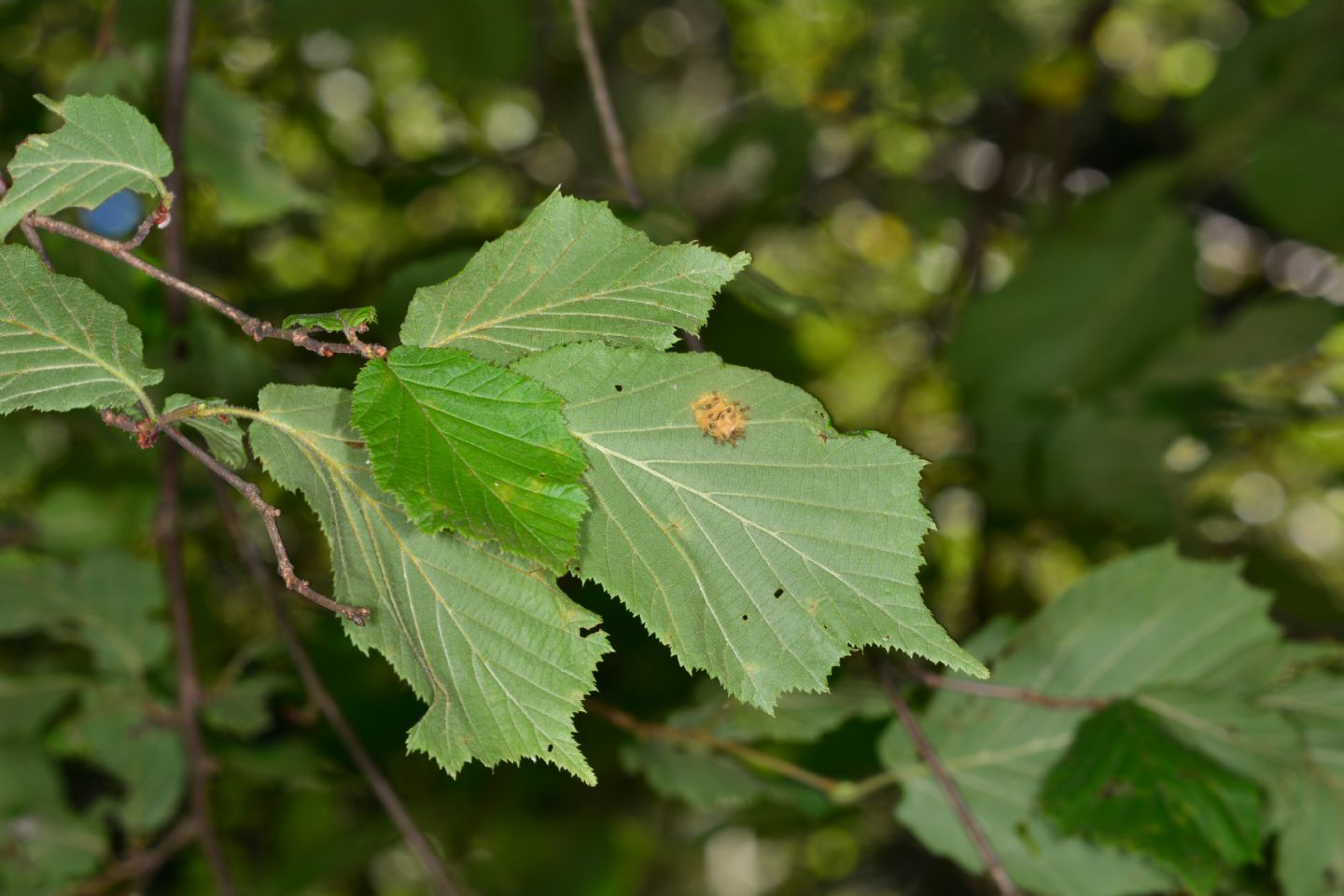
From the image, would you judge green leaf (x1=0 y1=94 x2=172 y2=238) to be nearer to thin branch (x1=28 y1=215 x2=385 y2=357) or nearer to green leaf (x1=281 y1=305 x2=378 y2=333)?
thin branch (x1=28 y1=215 x2=385 y2=357)

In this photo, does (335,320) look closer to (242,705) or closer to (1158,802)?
(1158,802)

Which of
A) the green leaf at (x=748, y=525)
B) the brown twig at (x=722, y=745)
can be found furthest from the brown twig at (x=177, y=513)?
the green leaf at (x=748, y=525)

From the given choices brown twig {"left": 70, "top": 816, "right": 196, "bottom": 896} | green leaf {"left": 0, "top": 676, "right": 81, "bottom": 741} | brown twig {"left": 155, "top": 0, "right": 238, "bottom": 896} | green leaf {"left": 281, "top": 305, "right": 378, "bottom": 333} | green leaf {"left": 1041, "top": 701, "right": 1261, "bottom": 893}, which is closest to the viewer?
green leaf {"left": 281, "top": 305, "right": 378, "bottom": 333}

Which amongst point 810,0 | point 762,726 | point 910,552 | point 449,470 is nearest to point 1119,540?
point 762,726

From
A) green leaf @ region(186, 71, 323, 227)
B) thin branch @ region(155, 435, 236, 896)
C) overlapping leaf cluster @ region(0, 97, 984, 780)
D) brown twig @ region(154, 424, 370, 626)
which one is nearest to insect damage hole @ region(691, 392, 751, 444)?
overlapping leaf cluster @ region(0, 97, 984, 780)

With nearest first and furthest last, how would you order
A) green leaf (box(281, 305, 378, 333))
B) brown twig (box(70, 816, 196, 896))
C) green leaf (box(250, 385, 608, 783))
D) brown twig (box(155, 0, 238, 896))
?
green leaf (box(281, 305, 378, 333)), green leaf (box(250, 385, 608, 783)), brown twig (box(155, 0, 238, 896)), brown twig (box(70, 816, 196, 896))

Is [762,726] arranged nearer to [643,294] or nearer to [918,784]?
[918,784]

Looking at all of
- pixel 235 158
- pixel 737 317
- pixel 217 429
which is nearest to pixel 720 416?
pixel 217 429
